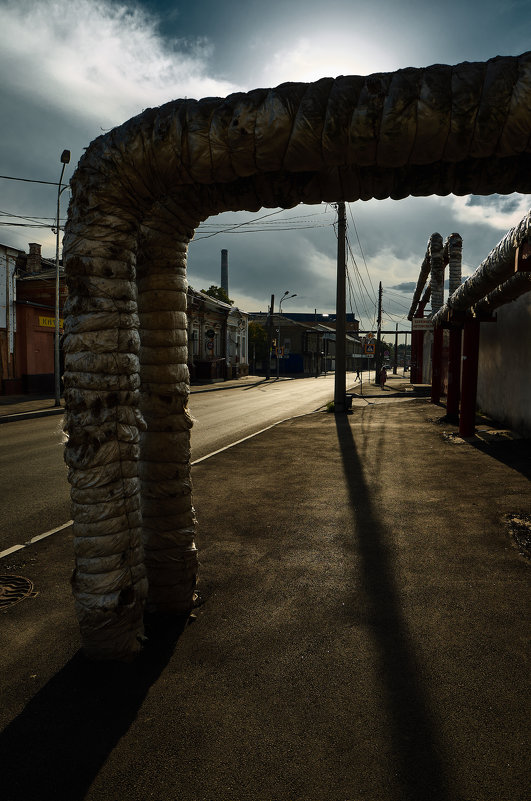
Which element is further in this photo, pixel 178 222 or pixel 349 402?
pixel 349 402

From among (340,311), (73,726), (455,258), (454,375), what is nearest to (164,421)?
(73,726)

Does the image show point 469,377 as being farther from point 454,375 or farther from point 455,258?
point 455,258

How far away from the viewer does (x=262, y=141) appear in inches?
110

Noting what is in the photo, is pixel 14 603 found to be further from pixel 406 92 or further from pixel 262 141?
pixel 406 92

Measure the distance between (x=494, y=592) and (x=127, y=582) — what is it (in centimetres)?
321

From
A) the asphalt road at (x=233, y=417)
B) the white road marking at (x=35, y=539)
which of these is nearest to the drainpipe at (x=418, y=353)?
the asphalt road at (x=233, y=417)

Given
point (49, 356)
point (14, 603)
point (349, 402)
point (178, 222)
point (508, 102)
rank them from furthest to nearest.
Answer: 1. point (49, 356)
2. point (349, 402)
3. point (14, 603)
4. point (178, 222)
5. point (508, 102)

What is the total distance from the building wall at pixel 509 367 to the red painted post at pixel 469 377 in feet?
3.42

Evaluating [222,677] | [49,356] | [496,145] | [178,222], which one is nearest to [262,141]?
[178,222]

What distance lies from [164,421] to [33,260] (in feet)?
87.2

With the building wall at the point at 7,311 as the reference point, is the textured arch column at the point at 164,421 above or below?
below

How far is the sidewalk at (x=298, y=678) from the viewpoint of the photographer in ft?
7.69

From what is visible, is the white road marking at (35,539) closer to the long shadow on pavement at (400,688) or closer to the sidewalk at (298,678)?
the sidewalk at (298,678)

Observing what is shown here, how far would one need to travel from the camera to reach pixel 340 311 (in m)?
17.5
